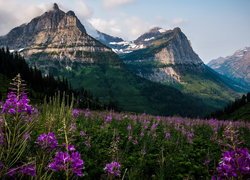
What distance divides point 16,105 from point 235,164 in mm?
2413

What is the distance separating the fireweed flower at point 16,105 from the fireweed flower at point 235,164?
2218 millimetres

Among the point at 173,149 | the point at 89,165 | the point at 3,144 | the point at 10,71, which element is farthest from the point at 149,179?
the point at 10,71

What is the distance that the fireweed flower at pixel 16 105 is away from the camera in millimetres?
3871

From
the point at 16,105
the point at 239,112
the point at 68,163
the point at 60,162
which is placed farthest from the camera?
the point at 239,112

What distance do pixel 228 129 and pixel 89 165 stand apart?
5.10 meters

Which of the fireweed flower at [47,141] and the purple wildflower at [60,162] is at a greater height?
the fireweed flower at [47,141]

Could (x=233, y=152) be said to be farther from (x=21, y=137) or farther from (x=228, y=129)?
(x=21, y=137)

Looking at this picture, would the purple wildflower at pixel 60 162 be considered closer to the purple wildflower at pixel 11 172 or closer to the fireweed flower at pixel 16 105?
the purple wildflower at pixel 11 172

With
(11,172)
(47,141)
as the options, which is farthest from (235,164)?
(11,172)

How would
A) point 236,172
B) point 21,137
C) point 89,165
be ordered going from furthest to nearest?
1. point 89,165
2. point 21,137
3. point 236,172

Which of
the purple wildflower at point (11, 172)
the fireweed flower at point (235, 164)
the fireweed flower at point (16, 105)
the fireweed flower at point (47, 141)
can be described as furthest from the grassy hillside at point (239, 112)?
the purple wildflower at point (11, 172)

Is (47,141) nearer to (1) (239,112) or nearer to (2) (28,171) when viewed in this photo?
(2) (28,171)

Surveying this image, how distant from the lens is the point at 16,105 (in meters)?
3.89

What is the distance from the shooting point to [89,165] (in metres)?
7.99
